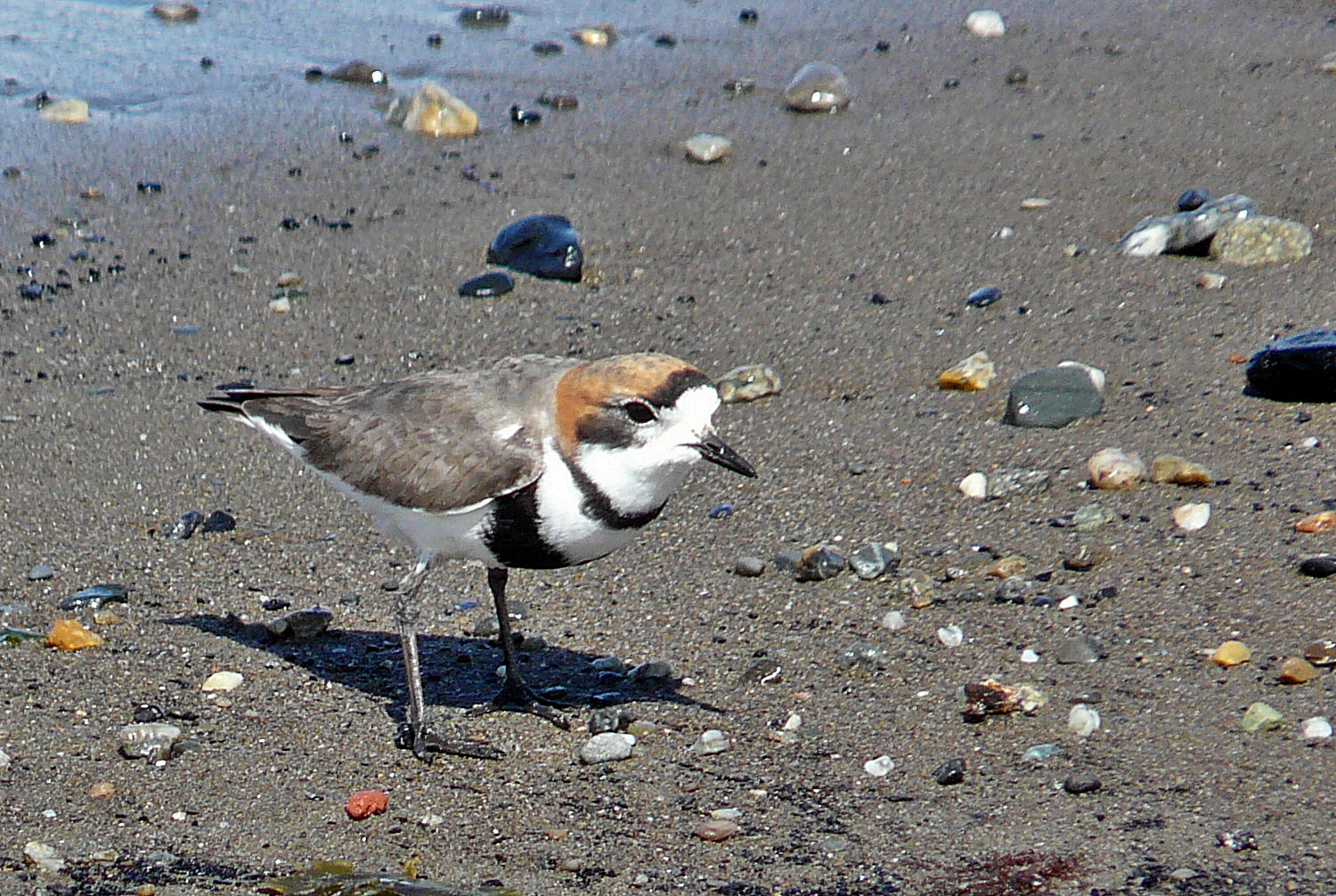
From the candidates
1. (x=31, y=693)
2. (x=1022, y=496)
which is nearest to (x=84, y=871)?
(x=31, y=693)

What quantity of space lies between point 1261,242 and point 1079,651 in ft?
10.4

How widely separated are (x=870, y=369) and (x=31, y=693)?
3.49m

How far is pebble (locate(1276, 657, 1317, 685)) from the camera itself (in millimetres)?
4641

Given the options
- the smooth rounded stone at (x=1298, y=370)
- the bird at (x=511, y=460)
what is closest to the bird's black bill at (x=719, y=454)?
the bird at (x=511, y=460)

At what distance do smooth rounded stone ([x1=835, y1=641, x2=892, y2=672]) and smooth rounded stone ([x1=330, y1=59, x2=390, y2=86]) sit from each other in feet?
20.7

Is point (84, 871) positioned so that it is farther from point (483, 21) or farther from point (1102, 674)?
point (483, 21)

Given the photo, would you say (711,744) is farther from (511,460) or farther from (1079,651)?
(1079,651)

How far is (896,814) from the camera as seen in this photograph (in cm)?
427

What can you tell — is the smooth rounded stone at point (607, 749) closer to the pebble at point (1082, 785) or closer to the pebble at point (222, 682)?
the pebble at point (222, 682)

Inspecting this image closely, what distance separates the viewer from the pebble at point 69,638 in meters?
5.09

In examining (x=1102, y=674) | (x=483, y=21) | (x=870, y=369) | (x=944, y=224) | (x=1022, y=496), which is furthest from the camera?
(x=483, y=21)

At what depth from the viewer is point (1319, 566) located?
5.14 metres

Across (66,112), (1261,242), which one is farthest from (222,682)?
(66,112)

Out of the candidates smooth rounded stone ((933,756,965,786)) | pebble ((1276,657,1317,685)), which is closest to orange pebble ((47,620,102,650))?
smooth rounded stone ((933,756,965,786))
